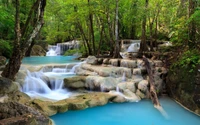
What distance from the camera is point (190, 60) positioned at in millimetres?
6637

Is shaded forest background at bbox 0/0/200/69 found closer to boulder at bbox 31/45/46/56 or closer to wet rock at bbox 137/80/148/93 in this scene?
wet rock at bbox 137/80/148/93

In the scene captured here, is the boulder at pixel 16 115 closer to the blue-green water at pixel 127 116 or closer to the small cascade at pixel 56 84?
the blue-green water at pixel 127 116

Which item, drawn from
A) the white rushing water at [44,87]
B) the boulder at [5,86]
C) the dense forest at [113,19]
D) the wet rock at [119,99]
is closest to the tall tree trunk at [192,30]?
the dense forest at [113,19]

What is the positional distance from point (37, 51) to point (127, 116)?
18.8 m

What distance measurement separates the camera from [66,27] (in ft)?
56.4

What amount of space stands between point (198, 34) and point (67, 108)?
6.00 meters

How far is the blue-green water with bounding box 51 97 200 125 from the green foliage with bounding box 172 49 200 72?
1.47m

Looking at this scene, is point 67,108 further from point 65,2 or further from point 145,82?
point 65,2

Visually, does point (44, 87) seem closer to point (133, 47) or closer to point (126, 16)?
point (126, 16)

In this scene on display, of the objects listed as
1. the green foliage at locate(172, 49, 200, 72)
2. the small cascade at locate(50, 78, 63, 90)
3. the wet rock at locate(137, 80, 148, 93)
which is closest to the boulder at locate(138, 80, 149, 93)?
the wet rock at locate(137, 80, 148, 93)

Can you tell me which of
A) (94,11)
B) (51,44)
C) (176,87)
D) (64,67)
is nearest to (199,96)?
(176,87)

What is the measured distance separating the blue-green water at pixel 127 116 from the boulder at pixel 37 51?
56.5 ft

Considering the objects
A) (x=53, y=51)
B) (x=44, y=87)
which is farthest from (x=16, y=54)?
(x=53, y=51)

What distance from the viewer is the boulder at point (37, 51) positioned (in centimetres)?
2189
